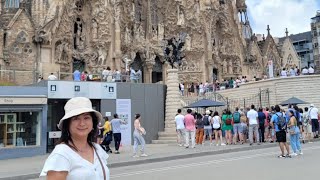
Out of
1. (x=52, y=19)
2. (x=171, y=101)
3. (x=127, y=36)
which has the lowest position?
(x=171, y=101)

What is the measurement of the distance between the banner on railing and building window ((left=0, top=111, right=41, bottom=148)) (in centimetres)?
140

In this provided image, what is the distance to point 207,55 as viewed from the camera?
137 feet

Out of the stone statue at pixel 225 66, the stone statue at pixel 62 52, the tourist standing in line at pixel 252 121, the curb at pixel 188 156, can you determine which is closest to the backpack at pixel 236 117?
the tourist standing in line at pixel 252 121

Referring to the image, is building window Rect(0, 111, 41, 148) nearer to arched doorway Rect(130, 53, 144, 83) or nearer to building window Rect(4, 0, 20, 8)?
building window Rect(4, 0, 20, 8)

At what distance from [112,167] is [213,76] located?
3069cm

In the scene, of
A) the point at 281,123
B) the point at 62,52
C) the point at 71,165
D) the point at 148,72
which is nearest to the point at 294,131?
the point at 281,123

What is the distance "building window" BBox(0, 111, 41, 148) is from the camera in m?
16.1

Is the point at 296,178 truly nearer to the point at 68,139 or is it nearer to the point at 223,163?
the point at 223,163

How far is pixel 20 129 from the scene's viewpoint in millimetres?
16562

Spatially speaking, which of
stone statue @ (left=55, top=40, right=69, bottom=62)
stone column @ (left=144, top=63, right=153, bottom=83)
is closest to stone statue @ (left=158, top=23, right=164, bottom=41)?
stone column @ (left=144, top=63, right=153, bottom=83)

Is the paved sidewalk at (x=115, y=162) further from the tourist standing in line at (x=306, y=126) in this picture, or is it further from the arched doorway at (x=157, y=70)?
the arched doorway at (x=157, y=70)

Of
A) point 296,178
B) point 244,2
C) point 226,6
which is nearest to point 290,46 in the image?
point 244,2

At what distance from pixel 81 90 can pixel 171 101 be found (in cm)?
565

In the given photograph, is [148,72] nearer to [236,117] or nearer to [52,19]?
[52,19]
